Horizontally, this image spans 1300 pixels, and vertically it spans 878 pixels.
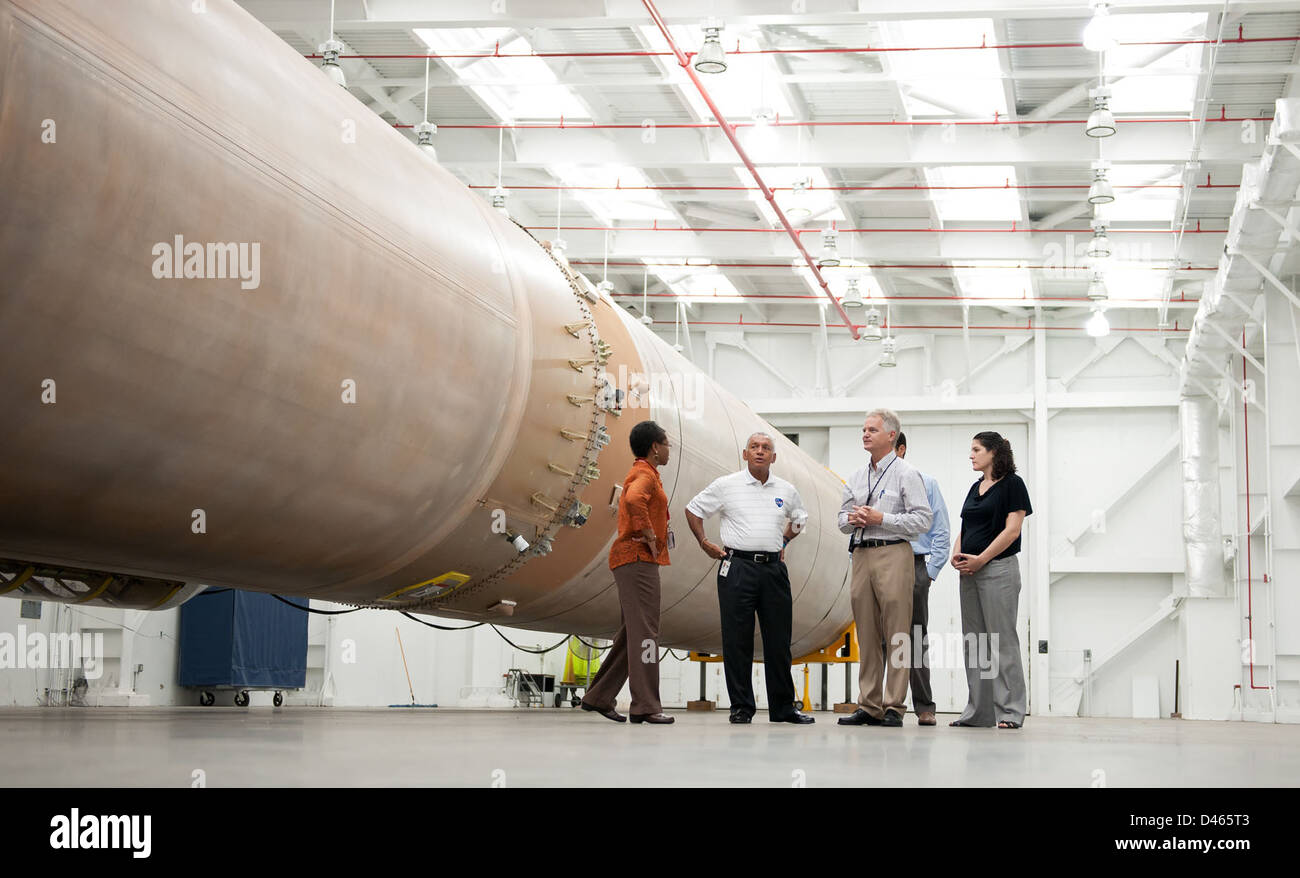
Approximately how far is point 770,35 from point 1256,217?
5817 millimetres

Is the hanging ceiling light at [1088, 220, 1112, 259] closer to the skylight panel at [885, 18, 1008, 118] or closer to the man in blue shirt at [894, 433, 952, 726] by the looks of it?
the skylight panel at [885, 18, 1008, 118]

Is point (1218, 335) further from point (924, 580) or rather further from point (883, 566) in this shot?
point (883, 566)

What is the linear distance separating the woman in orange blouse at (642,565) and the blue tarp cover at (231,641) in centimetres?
923

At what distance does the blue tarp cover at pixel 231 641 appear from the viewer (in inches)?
574

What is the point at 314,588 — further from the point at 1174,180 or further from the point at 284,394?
the point at 1174,180

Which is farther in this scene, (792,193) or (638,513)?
(792,193)

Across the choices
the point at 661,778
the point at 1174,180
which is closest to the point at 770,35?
the point at 1174,180

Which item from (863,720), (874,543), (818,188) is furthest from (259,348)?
(818,188)

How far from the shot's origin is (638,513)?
21.3 ft

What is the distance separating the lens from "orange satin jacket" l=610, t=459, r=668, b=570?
6.48 metres

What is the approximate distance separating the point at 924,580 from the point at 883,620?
1.26 m

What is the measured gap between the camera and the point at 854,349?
79.5ft

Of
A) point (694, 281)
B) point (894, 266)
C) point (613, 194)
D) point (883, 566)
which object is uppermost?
point (613, 194)

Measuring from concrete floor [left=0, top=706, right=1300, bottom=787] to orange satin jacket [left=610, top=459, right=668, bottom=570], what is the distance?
1.05 metres
